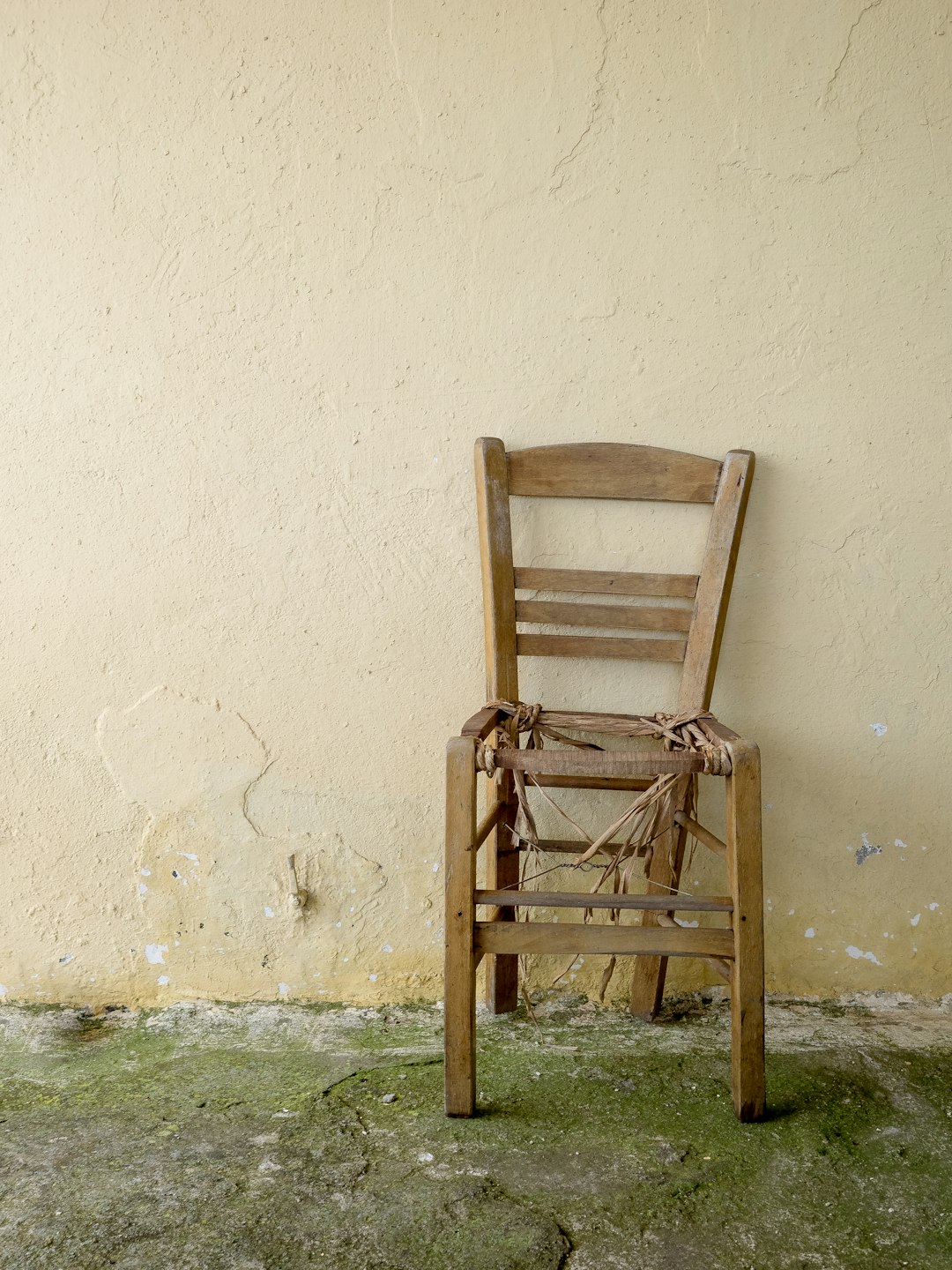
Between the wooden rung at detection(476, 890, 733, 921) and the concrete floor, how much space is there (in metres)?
0.34

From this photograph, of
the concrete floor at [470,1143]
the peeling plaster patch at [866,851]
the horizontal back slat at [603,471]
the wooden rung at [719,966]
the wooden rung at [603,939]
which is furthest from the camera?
the peeling plaster patch at [866,851]

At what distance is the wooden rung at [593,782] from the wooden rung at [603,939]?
35 centimetres

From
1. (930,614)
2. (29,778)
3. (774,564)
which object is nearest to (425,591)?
(774,564)

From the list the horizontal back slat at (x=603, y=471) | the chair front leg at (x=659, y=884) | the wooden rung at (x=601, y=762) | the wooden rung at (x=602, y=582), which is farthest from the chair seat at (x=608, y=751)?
the horizontal back slat at (x=603, y=471)

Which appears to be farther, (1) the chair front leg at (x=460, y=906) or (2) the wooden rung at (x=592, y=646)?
(2) the wooden rung at (x=592, y=646)

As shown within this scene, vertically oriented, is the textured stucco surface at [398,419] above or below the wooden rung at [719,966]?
above

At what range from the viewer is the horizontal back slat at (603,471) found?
182 centimetres

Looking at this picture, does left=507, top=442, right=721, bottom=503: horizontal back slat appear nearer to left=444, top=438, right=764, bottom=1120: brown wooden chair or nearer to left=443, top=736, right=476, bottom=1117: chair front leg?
left=444, top=438, right=764, bottom=1120: brown wooden chair

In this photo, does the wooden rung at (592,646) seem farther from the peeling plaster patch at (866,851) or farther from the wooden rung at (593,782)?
the peeling plaster patch at (866,851)

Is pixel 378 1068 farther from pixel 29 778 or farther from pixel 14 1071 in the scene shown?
pixel 29 778

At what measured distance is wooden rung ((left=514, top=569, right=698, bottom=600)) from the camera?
5.99 feet

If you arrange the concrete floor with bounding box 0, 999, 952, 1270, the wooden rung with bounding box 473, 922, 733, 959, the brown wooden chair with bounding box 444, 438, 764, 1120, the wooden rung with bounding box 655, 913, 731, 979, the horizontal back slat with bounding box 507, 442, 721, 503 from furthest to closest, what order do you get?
the horizontal back slat with bounding box 507, 442, 721, 503, the brown wooden chair with bounding box 444, 438, 764, 1120, the wooden rung with bounding box 655, 913, 731, 979, the wooden rung with bounding box 473, 922, 733, 959, the concrete floor with bounding box 0, 999, 952, 1270

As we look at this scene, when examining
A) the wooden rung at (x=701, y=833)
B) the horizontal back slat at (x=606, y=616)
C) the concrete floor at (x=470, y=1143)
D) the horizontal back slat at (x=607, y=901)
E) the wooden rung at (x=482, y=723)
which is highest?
the horizontal back slat at (x=606, y=616)

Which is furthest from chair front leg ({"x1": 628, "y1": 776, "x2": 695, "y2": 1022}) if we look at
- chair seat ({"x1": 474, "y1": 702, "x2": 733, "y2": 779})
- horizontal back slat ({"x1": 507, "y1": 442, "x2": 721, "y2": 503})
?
horizontal back slat ({"x1": 507, "y1": 442, "x2": 721, "y2": 503})
